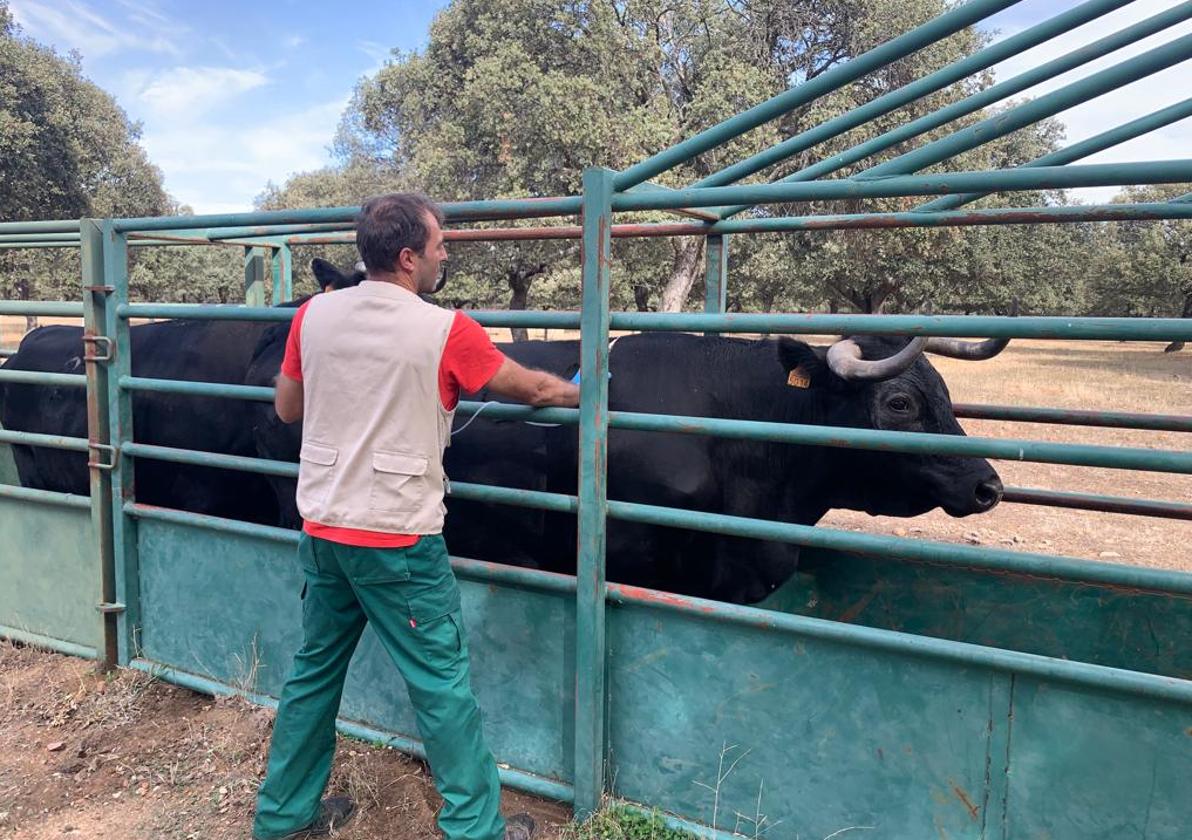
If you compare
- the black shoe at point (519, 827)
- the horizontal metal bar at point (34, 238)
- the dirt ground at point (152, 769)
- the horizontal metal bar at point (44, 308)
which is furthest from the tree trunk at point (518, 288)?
the black shoe at point (519, 827)

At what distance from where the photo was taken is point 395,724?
3.58 meters

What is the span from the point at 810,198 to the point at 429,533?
151cm

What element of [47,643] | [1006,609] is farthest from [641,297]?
[1006,609]

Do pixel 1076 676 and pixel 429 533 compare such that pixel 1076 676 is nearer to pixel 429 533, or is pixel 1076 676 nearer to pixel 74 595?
pixel 429 533

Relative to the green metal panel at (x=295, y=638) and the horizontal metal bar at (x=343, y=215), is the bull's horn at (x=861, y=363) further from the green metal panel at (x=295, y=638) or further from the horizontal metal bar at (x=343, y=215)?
the green metal panel at (x=295, y=638)

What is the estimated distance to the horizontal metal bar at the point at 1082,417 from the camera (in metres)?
2.83

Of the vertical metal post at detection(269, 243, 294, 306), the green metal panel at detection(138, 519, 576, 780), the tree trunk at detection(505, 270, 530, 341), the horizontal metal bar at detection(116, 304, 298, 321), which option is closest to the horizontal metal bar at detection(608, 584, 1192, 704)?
the green metal panel at detection(138, 519, 576, 780)

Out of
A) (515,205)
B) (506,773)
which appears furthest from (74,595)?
(515,205)

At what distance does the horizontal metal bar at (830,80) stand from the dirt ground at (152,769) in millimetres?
2257

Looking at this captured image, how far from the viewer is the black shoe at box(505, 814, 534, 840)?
2971 mm

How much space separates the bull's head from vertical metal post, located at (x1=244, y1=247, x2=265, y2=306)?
3.91 m

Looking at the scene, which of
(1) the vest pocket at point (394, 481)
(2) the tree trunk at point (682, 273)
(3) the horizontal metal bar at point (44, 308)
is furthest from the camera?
(2) the tree trunk at point (682, 273)

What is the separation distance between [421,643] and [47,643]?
2963 mm

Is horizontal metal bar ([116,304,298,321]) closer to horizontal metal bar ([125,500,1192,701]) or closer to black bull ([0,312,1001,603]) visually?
black bull ([0,312,1001,603])
